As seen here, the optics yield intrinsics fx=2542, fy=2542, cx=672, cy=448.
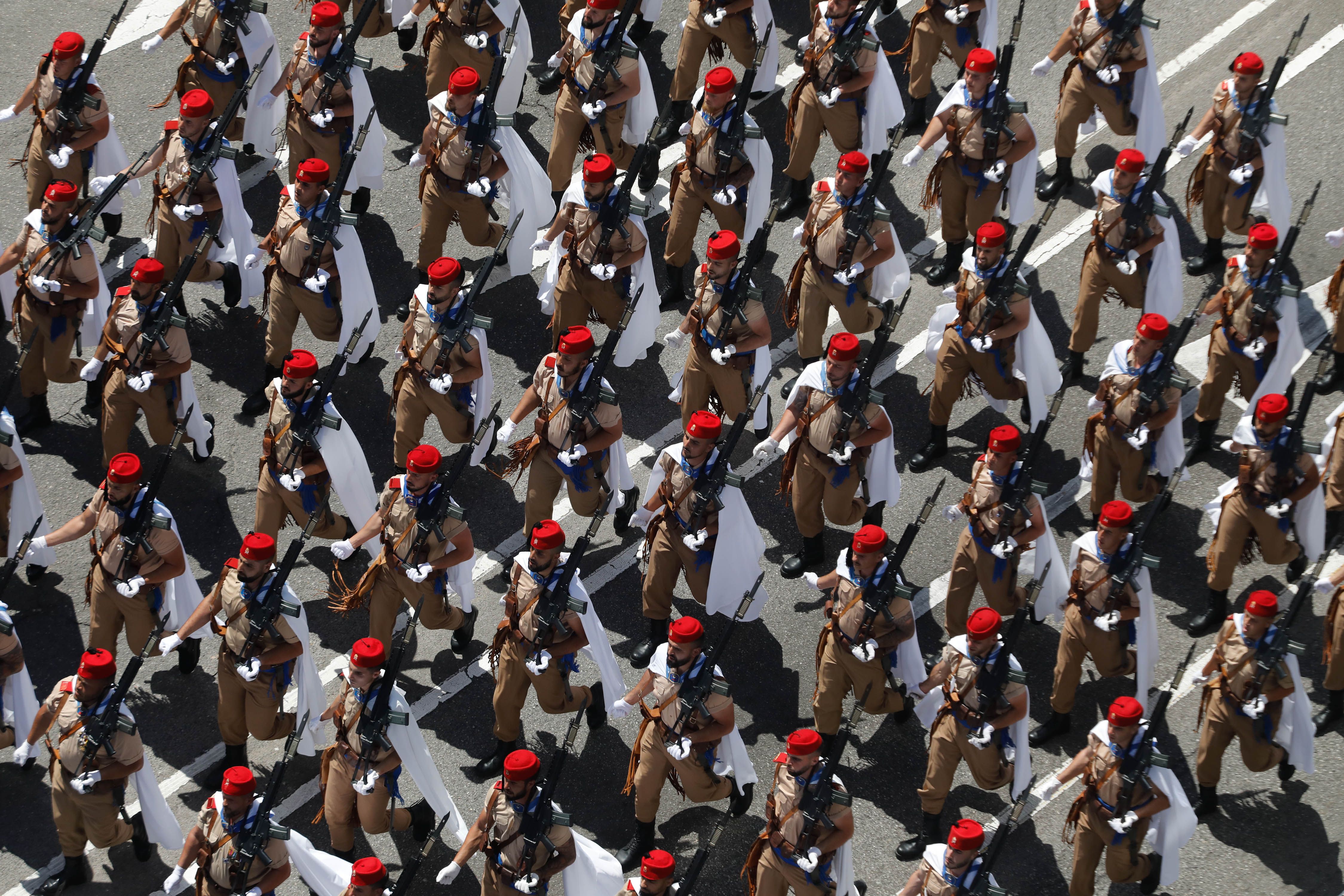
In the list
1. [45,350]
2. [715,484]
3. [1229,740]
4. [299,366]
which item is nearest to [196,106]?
[45,350]

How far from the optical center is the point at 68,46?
81.0 feet

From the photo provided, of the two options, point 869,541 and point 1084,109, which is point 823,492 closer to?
point 869,541

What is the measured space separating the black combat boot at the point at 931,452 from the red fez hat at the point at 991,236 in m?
1.95

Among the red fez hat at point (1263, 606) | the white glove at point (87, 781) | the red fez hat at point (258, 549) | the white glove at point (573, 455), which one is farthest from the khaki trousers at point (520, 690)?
the red fez hat at point (1263, 606)

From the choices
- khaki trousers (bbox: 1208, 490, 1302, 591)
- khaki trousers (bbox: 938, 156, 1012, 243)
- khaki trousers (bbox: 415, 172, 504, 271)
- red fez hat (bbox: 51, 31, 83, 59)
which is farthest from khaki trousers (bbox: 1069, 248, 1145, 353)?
red fez hat (bbox: 51, 31, 83, 59)

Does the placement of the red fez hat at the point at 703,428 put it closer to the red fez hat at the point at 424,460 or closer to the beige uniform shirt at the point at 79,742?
the red fez hat at the point at 424,460

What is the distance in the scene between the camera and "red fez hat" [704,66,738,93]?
23.8 meters

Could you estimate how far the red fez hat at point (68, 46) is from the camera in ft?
80.9

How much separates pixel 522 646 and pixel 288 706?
2.38 metres

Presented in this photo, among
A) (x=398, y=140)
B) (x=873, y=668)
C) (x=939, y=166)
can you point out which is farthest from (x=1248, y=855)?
(x=398, y=140)

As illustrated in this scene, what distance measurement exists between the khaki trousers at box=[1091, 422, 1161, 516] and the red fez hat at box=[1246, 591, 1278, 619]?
7.81 ft

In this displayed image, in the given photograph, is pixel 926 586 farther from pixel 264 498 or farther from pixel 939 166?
pixel 264 498

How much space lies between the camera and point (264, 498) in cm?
2264

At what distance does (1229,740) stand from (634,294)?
700 centimetres
